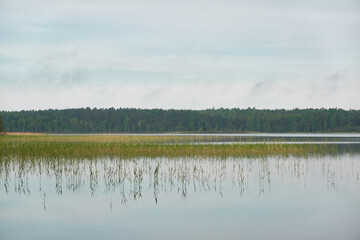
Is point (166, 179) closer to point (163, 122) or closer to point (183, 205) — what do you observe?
point (183, 205)

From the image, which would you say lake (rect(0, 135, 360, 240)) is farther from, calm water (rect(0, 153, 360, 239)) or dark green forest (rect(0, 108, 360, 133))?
dark green forest (rect(0, 108, 360, 133))

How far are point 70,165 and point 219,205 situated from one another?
10.9 m

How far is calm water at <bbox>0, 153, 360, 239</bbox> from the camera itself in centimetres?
1239

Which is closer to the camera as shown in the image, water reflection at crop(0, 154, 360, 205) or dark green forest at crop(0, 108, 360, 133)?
water reflection at crop(0, 154, 360, 205)

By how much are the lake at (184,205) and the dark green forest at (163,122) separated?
9816cm

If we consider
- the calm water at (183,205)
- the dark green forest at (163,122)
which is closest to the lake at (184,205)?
the calm water at (183,205)

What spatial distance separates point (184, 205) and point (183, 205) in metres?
0.04

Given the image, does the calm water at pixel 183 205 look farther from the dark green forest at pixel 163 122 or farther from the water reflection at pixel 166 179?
the dark green forest at pixel 163 122

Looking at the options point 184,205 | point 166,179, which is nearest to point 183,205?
point 184,205

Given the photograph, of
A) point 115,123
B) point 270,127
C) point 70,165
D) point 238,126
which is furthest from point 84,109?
point 70,165

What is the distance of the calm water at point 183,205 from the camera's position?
1239 cm

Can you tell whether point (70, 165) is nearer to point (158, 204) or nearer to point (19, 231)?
point (158, 204)

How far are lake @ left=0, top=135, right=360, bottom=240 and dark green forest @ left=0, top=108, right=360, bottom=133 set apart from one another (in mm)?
98157

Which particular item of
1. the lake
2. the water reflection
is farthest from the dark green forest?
the lake
